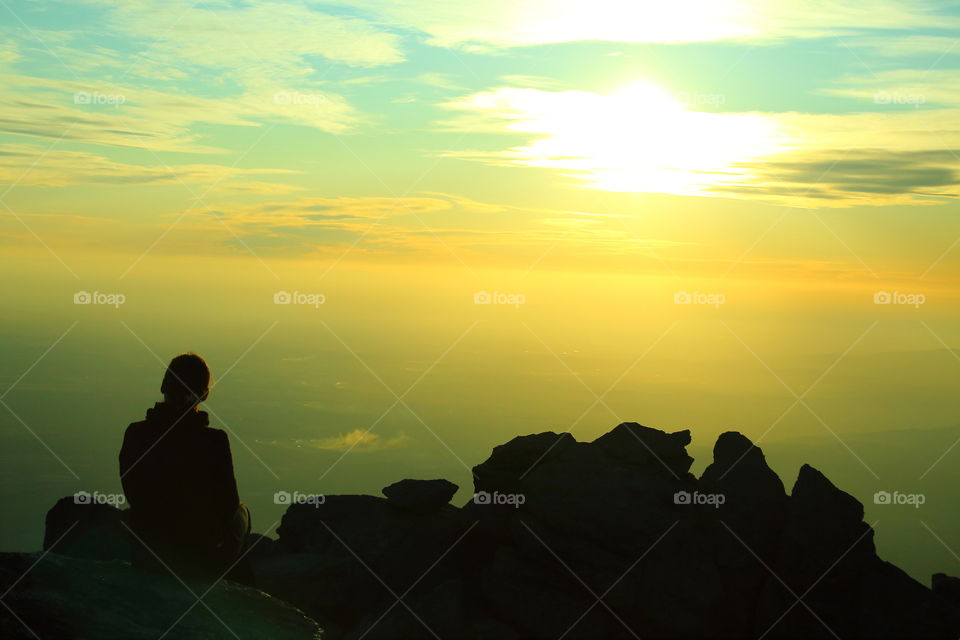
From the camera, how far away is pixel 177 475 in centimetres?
763

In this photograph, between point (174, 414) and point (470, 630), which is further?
point (470, 630)

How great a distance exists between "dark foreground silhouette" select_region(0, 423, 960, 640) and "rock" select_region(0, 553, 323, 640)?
1.16 feet

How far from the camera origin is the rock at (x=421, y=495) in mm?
12414

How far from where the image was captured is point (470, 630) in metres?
9.64

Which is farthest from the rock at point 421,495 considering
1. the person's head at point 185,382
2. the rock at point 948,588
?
the rock at point 948,588

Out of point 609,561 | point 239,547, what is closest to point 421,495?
point 609,561

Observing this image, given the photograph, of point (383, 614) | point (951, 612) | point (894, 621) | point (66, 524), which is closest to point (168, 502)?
point (66, 524)

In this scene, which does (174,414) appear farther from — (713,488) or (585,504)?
(713,488)

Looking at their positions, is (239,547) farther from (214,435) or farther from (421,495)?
(421,495)

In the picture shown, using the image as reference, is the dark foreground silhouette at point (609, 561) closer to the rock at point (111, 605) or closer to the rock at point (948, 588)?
the rock at point (948, 588)

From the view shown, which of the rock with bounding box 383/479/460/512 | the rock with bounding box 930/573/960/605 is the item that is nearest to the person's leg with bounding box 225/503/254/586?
the rock with bounding box 383/479/460/512

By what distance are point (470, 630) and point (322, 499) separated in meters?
4.47

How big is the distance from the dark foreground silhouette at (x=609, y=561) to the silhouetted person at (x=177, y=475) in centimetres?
51

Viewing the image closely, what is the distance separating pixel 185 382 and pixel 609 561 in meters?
5.68
